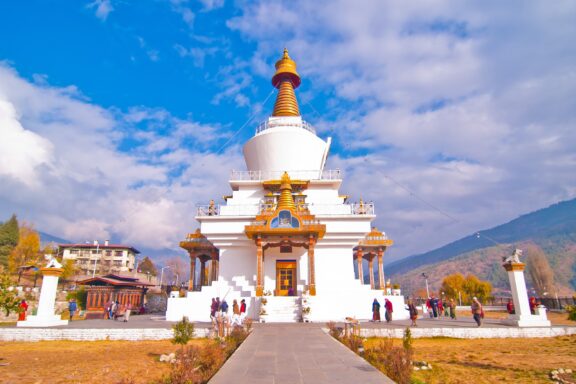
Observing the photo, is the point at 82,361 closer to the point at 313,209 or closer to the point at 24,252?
the point at 313,209

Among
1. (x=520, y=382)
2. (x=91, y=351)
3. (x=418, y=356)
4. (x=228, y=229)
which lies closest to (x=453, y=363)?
(x=418, y=356)

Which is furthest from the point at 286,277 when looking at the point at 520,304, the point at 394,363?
the point at 394,363

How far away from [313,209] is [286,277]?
15.7 feet

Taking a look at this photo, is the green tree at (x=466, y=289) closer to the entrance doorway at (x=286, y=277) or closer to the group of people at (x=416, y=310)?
the group of people at (x=416, y=310)

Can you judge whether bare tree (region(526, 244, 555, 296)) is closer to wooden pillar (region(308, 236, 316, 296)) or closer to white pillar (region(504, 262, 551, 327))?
white pillar (region(504, 262, 551, 327))

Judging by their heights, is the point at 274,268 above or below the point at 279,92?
below

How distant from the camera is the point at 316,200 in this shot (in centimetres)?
2519

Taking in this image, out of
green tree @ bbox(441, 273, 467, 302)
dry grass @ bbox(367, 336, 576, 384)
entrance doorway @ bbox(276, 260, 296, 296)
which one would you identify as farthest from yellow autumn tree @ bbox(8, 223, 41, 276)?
green tree @ bbox(441, 273, 467, 302)

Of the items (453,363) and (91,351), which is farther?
(91,351)

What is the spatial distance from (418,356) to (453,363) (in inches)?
46.1

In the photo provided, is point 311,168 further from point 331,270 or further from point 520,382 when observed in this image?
point 520,382

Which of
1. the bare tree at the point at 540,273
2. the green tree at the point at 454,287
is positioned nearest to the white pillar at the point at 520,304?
the green tree at the point at 454,287

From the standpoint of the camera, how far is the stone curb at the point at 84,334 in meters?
14.8

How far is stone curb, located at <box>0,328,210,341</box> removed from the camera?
48.4ft
